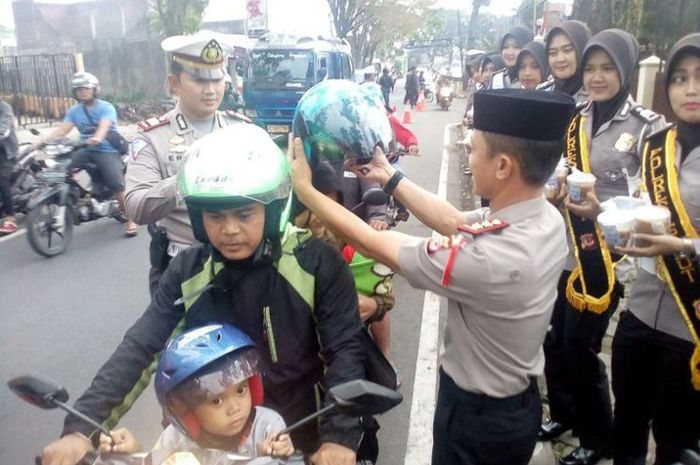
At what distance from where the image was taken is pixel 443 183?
11.2m

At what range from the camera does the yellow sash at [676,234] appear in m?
2.36

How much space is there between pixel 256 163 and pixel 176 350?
557mm

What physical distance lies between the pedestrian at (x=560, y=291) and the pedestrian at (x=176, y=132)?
1.68 m

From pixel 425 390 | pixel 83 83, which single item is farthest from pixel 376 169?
pixel 83 83

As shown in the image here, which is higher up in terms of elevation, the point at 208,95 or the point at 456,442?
the point at 208,95

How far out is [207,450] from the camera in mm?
1701

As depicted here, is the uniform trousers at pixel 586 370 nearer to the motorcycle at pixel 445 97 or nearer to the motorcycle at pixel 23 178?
the motorcycle at pixel 23 178

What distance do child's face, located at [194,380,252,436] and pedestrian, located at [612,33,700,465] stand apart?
1.44 m

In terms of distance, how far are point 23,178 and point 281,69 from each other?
26.7ft

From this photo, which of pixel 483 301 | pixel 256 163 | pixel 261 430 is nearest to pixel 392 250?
pixel 483 301

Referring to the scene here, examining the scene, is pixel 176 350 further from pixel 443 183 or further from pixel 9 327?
pixel 443 183

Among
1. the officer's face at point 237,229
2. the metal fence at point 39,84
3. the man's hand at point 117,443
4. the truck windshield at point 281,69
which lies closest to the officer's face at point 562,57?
the officer's face at point 237,229

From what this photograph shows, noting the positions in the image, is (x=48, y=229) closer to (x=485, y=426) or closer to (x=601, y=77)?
(x=601, y=77)

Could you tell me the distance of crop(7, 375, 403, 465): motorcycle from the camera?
1.56m
